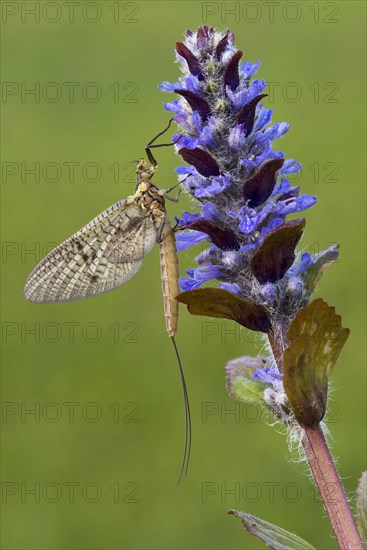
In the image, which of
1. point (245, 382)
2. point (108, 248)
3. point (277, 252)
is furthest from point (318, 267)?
point (108, 248)

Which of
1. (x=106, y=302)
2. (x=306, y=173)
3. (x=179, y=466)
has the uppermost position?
(x=306, y=173)

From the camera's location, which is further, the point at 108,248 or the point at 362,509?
the point at 108,248

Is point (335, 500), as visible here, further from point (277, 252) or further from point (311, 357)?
point (277, 252)

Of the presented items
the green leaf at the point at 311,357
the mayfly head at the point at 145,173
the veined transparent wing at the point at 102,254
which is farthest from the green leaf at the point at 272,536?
the mayfly head at the point at 145,173

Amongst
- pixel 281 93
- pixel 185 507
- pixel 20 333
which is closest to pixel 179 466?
pixel 185 507

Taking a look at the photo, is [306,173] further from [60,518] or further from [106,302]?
[60,518]

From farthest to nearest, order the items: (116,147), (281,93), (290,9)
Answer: (290,9) < (281,93) < (116,147)
